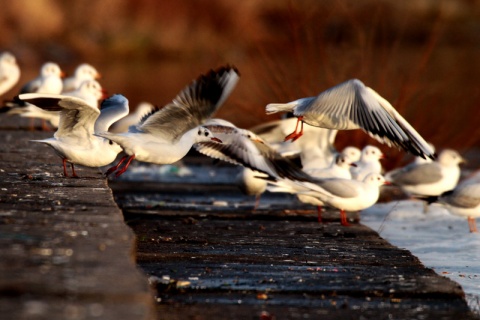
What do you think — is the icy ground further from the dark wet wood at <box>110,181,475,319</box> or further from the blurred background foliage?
the blurred background foliage

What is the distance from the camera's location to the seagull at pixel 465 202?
9328 millimetres

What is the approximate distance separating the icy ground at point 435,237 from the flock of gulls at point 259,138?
306 millimetres

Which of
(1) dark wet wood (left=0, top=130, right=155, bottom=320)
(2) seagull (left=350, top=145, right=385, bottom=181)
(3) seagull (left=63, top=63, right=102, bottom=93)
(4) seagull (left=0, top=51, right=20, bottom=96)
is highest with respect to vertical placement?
(4) seagull (left=0, top=51, right=20, bottom=96)

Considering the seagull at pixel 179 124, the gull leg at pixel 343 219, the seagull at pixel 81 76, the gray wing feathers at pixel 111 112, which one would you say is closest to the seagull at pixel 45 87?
the seagull at pixel 81 76

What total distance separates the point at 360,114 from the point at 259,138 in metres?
0.88

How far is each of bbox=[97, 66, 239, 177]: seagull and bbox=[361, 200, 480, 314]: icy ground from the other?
183 centimetres

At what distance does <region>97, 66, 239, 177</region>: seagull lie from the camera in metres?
6.75

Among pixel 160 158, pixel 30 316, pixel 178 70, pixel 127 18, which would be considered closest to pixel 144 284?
pixel 30 316

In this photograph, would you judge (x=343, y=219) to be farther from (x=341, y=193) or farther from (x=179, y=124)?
(x=179, y=124)

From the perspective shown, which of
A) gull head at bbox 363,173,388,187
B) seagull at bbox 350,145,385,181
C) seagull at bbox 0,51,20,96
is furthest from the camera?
→ seagull at bbox 0,51,20,96

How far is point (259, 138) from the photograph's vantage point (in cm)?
823

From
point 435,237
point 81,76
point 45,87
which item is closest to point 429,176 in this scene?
point 435,237

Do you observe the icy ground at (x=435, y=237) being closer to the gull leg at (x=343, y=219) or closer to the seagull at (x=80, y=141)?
the gull leg at (x=343, y=219)

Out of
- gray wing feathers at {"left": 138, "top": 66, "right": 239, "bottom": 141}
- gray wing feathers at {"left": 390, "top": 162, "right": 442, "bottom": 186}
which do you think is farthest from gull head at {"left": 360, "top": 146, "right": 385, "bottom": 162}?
gray wing feathers at {"left": 138, "top": 66, "right": 239, "bottom": 141}
